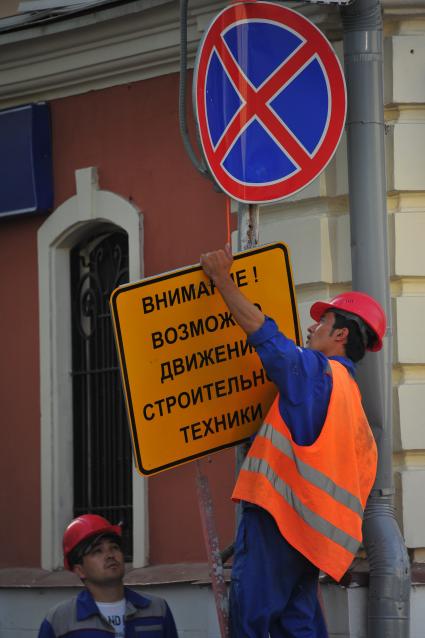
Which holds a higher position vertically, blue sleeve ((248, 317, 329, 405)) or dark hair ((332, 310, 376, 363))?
dark hair ((332, 310, 376, 363))

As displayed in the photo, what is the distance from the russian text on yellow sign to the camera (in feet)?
24.2

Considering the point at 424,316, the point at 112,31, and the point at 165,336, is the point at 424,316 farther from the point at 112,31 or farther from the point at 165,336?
the point at 112,31

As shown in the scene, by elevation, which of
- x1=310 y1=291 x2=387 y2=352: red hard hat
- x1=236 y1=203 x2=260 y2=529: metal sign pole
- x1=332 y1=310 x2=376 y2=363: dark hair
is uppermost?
x1=236 y1=203 x2=260 y2=529: metal sign pole

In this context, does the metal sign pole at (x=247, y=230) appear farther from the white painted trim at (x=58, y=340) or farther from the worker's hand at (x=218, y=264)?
the white painted trim at (x=58, y=340)

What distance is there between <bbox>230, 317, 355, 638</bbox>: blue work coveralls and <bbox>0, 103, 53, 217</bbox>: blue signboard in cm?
422

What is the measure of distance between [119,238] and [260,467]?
397cm

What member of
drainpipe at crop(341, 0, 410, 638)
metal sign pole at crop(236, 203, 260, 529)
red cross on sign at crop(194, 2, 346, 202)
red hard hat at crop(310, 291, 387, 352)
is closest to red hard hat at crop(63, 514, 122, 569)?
metal sign pole at crop(236, 203, 260, 529)

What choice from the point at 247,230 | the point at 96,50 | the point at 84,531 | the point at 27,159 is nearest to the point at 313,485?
the point at 247,230

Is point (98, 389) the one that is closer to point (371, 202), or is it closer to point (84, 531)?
point (84, 531)

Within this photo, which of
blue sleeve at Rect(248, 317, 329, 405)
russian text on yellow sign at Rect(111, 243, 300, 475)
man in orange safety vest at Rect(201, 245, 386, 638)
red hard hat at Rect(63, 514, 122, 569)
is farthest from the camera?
red hard hat at Rect(63, 514, 122, 569)

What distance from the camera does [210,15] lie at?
9859 mm

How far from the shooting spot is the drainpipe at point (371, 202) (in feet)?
28.7

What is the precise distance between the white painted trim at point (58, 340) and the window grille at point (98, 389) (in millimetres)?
66

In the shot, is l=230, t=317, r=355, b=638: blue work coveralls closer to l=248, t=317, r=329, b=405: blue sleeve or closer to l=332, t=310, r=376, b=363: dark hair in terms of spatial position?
l=248, t=317, r=329, b=405: blue sleeve
